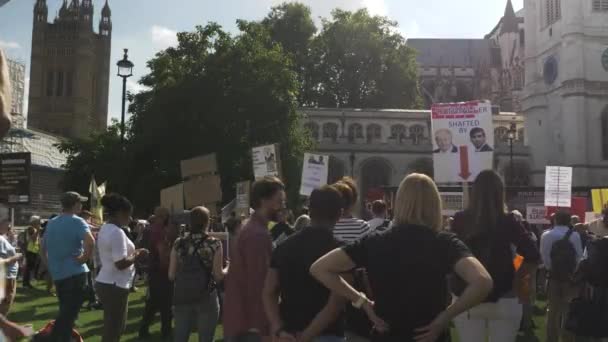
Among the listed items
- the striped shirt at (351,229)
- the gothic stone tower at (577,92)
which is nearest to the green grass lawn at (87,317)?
the striped shirt at (351,229)

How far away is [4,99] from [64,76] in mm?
97150

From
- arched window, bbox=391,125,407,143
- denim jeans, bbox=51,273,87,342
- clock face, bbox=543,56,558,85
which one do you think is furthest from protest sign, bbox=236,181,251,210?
clock face, bbox=543,56,558,85

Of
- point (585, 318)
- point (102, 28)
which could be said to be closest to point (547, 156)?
point (585, 318)

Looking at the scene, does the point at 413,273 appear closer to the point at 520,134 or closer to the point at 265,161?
the point at 265,161

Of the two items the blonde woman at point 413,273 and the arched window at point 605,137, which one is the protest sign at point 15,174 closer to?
the blonde woman at point 413,273

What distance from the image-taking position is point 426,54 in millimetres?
82688

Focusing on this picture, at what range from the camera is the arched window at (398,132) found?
50797 millimetres

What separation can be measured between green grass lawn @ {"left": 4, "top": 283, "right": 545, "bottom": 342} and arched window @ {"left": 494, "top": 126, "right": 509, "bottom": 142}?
130ft

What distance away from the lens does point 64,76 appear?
302 ft

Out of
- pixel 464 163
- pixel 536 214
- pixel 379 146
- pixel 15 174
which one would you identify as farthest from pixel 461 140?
pixel 379 146

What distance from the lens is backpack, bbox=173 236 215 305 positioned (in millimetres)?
6523

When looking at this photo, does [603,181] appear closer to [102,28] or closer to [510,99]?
[510,99]

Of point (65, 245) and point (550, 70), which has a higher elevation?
point (550, 70)

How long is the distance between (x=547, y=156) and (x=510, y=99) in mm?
23618
